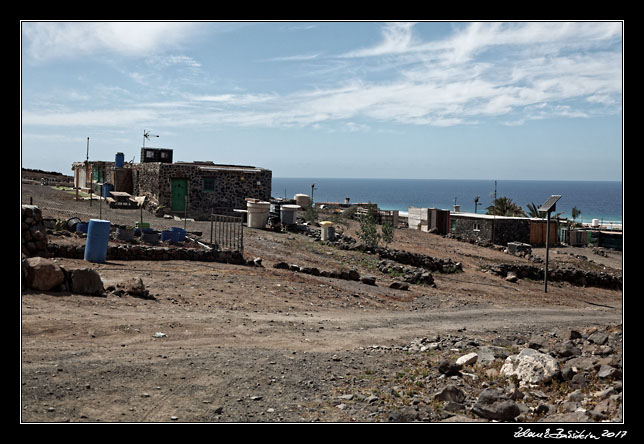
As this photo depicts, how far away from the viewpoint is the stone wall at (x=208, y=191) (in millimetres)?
32031

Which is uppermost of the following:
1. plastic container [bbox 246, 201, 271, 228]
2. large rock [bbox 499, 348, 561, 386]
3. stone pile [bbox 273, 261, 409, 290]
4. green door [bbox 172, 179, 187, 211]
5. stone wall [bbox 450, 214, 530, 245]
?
green door [bbox 172, 179, 187, 211]

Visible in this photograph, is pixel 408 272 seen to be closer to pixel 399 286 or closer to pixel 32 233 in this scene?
pixel 399 286

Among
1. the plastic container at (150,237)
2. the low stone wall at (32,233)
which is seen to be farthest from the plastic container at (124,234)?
the low stone wall at (32,233)

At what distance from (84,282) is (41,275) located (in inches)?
30.6

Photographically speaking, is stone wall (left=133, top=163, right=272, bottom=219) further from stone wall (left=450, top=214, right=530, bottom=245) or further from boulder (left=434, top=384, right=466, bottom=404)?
boulder (left=434, top=384, right=466, bottom=404)

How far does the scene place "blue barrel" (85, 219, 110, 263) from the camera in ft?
48.7

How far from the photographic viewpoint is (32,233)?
45.6 feet

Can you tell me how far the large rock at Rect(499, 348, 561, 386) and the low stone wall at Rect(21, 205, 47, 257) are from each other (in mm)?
11123

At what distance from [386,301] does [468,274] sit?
7.97 meters

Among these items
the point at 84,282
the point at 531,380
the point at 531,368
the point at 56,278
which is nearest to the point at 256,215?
the point at 84,282

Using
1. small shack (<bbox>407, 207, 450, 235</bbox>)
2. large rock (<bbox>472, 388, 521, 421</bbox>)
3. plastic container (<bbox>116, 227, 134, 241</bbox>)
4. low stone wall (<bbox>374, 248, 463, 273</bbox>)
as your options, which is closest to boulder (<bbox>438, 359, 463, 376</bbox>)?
large rock (<bbox>472, 388, 521, 421</bbox>)

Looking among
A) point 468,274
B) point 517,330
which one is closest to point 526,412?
point 517,330

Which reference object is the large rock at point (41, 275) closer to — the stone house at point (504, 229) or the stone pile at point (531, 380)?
Result: the stone pile at point (531, 380)
